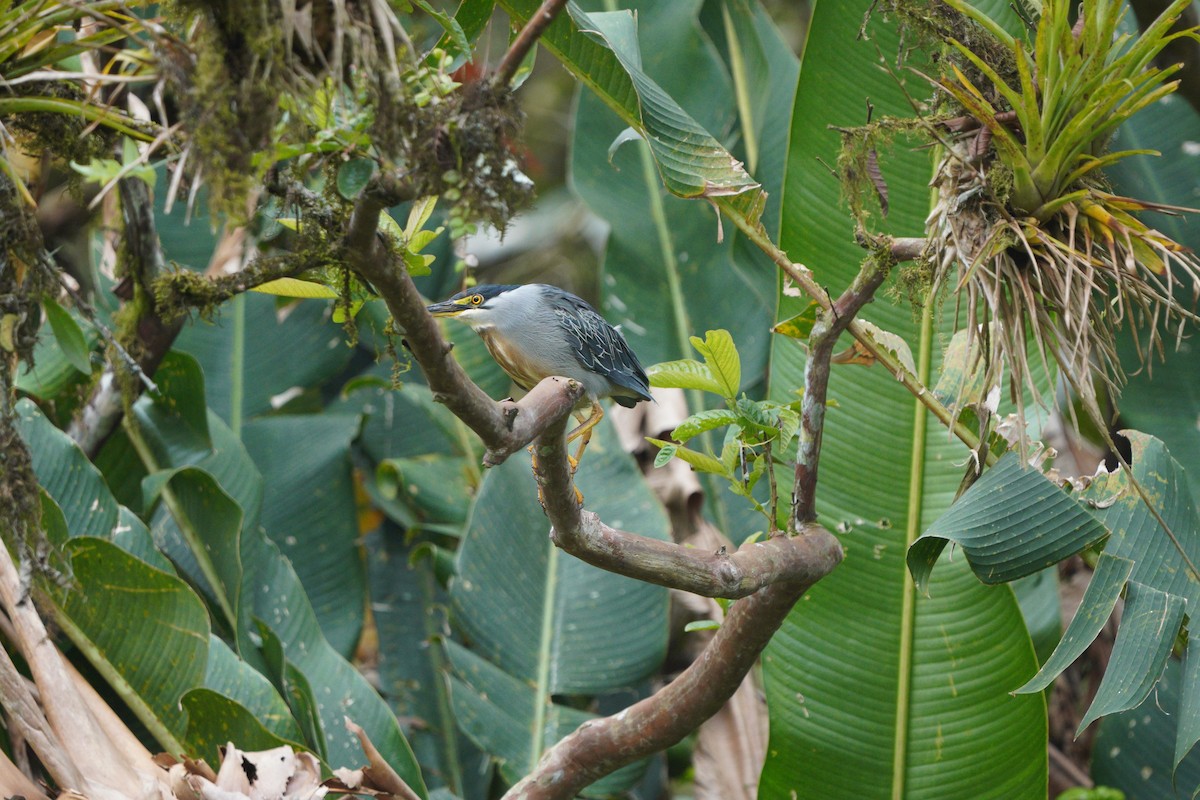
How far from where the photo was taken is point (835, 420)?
2.55m

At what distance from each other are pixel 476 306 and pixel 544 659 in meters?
1.41

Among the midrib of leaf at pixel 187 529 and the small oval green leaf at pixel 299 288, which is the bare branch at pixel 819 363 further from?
the midrib of leaf at pixel 187 529

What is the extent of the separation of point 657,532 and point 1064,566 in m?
1.59

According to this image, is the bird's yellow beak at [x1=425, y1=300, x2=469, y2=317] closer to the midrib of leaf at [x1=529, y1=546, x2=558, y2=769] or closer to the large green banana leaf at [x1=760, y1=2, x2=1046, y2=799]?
the large green banana leaf at [x1=760, y1=2, x2=1046, y2=799]

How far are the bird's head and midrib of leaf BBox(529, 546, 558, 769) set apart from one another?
119cm

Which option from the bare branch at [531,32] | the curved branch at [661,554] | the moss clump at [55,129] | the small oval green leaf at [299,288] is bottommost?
the curved branch at [661,554]

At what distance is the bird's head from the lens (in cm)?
209

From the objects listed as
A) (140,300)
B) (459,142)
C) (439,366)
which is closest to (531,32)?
(459,142)

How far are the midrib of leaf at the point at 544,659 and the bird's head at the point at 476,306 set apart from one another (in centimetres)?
119

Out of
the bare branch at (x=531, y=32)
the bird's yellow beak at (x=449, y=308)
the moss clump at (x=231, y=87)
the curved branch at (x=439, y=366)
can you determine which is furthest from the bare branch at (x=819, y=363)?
the moss clump at (x=231, y=87)

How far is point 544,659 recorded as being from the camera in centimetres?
320

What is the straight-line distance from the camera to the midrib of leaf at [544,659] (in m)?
3.08

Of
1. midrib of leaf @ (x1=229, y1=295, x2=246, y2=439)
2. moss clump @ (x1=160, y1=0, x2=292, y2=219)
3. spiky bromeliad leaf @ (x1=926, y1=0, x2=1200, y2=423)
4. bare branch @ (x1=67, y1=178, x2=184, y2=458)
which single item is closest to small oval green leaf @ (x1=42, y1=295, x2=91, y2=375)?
moss clump @ (x1=160, y1=0, x2=292, y2=219)

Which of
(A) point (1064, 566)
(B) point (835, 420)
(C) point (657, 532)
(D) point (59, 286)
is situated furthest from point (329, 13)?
(A) point (1064, 566)
